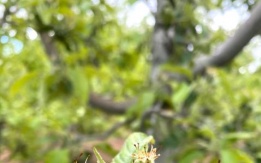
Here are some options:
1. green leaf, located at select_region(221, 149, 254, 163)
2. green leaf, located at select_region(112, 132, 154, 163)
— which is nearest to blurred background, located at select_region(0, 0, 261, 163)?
green leaf, located at select_region(221, 149, 254, 163)

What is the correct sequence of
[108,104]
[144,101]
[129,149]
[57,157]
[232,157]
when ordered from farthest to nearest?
[108,104], [144,101], [57,157], [232,157], [129,149]

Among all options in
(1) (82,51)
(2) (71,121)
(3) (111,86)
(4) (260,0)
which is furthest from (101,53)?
(3) (111,86)

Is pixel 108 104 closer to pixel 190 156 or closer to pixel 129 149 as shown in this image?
pixel 190 156

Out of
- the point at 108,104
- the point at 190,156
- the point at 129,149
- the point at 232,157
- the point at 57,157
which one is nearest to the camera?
the point at 129,149

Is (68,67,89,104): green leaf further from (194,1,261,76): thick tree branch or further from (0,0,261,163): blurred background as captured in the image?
(194,1,261,76): thick tree branch

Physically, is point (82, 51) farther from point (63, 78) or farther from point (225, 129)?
point (225, 129)

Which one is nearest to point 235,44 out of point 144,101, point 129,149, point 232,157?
point 144,101

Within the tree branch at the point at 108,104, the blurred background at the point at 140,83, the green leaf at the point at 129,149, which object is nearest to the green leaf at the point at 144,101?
the blurred background at the point at 140,83
